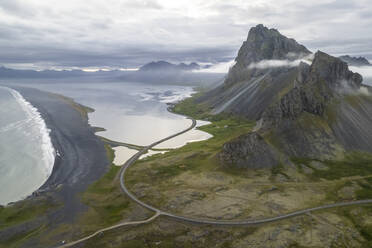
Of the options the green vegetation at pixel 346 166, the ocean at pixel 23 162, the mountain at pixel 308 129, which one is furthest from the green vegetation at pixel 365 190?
the ocean at pixel 23 162

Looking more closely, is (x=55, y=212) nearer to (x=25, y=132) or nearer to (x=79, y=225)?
(x=79, y=225)

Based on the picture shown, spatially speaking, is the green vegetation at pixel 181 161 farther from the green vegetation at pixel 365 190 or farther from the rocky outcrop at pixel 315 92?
the green vegetation at pixel 365 190

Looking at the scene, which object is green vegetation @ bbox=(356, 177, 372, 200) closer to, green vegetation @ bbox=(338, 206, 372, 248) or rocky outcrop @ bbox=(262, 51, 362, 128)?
green vegetation @ bbox=(338, 206, 372, 248)

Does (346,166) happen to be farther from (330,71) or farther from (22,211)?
(22,211)

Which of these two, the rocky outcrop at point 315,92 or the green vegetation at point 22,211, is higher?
the rocky outcrop at point 315,92

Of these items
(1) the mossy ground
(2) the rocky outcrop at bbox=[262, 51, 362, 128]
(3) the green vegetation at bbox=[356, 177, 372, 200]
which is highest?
(2) the rocky outcrop at bbox=[262, 51, 362, 128]

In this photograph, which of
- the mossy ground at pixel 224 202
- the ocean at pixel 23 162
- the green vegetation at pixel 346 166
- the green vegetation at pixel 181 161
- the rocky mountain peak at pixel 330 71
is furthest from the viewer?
the rocky mountain peak at pixel 330 71

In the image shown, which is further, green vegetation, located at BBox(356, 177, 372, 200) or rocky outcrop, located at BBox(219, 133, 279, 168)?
rocky outcrop, located at BBox(219, 133, 279, 168)

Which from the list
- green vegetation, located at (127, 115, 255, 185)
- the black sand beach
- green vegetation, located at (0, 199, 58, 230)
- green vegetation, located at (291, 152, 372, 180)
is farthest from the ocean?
green vegetation, located at (291, 152, 372, 180)
